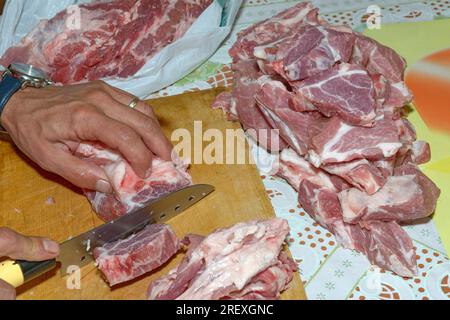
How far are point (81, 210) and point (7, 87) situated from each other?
57 cm

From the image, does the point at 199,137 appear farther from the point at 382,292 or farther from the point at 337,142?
the point at 382,292

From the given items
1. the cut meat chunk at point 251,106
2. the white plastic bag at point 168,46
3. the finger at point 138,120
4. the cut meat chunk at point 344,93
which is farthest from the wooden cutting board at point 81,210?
the white plastic bag at point 168,46

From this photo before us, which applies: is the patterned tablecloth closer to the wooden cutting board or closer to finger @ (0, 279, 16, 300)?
the wooden cutting board

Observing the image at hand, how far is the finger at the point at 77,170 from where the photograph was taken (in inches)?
87.2

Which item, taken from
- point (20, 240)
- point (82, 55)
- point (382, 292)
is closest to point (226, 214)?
point (382, 292)

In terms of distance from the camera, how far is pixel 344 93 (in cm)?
216

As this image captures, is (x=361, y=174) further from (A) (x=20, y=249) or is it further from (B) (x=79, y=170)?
(A) (x=20, y=249)

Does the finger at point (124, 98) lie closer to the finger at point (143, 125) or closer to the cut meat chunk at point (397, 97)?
the finger at point (143, 125)

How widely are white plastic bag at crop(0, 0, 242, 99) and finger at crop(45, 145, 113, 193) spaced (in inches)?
24.1

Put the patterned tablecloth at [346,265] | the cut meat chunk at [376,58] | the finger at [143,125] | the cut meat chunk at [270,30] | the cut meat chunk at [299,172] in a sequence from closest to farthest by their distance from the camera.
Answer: the patterned tablecloth at [346,265] < the finger at [143,125] < the cut meat chunk at [299,172] < the cut meat chunk at [376,58] < the cut meat chunk at [270,30]

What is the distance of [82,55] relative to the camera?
9.05ft

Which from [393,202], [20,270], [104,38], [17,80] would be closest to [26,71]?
[17,80]

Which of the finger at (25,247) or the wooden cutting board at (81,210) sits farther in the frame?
the wooden cutting board at (81,210)

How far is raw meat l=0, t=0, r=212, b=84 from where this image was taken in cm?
276
